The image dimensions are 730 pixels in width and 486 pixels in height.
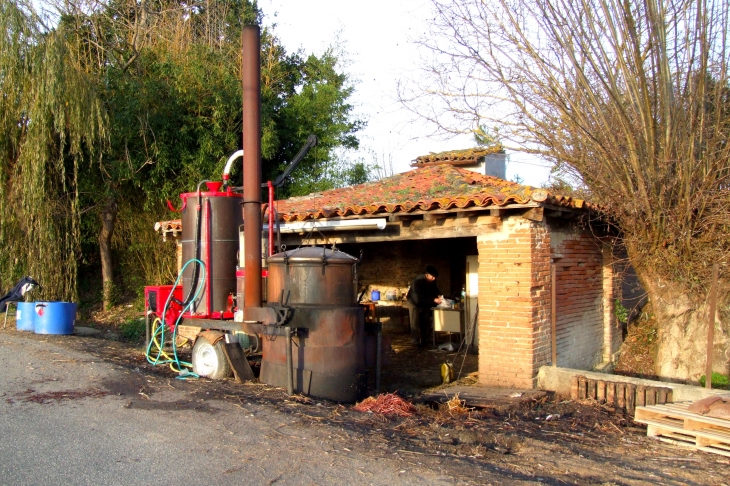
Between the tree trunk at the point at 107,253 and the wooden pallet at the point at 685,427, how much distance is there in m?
13.9

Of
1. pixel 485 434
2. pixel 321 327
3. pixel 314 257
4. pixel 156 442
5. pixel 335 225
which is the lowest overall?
pixel 485 434

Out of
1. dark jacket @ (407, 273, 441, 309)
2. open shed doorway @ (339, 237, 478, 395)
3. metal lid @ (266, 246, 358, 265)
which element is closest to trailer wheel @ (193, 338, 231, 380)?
metal lid @ (266, 246, 358, 265)

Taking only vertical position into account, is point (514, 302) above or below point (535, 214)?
below

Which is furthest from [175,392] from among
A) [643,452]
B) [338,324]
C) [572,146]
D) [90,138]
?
[90,138]

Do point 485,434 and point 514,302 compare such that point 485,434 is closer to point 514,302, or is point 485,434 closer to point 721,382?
point 514,302

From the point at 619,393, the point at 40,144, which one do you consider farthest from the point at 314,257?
the point at 40,144

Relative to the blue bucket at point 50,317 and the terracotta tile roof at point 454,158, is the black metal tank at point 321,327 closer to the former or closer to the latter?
the blue bucket at point 50,317

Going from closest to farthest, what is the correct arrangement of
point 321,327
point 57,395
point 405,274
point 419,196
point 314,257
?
point 57,395 < point 321,327 < point 314,257 < point 419,196 < point 405,274

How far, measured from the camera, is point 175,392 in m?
7.54

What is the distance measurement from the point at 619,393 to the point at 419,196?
4350mm

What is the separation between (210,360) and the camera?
8875 mm

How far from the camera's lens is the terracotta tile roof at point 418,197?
8945 millimetres

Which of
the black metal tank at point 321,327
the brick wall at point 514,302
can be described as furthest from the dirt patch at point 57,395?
the brick wall at point 514,302

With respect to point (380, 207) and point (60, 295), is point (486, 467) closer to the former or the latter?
point (380, 207)
